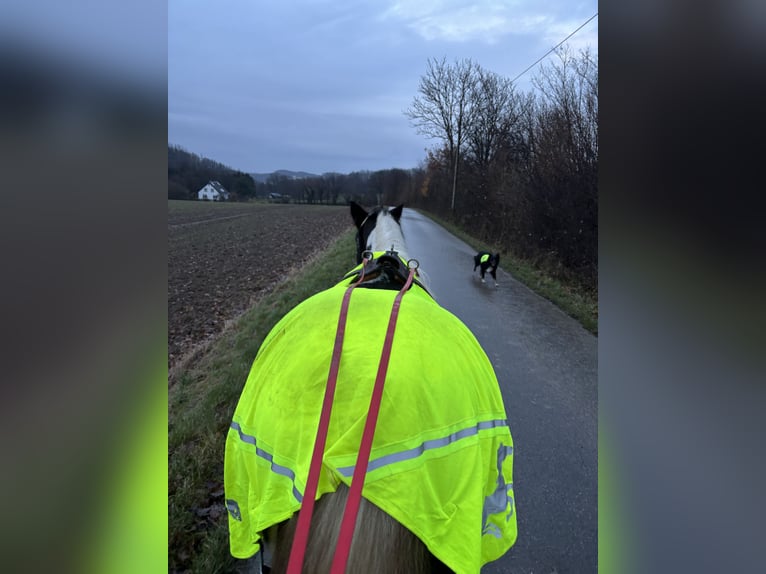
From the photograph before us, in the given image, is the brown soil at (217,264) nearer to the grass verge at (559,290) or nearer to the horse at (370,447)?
the horse at (370,447)

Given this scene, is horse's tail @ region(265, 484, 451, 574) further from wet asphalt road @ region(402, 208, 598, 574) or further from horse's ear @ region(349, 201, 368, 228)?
horse's ear @ region(349, 201, 368, 228)

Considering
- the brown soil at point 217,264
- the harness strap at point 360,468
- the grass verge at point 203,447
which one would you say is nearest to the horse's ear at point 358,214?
the brown soil at point 217,264

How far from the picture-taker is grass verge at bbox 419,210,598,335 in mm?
6840

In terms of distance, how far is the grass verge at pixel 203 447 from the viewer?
227 cm

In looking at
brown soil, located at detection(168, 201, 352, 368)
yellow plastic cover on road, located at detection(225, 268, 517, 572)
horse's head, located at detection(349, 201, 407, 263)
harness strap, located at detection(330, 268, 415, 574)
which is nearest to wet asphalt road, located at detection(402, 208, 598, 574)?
horse's head, located at detection(349, 201, 407, 263)

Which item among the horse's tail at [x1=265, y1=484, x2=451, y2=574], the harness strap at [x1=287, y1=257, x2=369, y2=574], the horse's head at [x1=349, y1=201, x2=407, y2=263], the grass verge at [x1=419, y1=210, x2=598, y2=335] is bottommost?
the grass verge at [x1=419, y1=210, x2=598, y2=335]

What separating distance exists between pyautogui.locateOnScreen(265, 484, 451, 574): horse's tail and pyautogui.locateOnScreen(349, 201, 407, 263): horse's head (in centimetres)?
182

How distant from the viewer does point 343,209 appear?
40625 mm

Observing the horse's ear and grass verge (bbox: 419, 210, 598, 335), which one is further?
grass verge (bbox: 419, 210, 598, 335)
